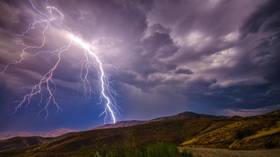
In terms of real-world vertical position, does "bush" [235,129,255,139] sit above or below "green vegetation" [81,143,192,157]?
above

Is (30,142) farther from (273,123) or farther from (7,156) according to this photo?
(273,123)

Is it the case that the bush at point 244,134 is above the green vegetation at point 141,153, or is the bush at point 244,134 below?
above

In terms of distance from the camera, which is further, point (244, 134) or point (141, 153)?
point (244, 134)

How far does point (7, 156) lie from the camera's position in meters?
78.0

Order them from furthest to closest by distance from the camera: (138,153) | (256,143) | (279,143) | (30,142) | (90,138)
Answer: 1. (30,142)
2. (90,138)
3. (256,143)
4. (279,143)
5. (138,153)

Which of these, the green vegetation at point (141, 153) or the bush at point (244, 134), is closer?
the green vegetation at point (141, 153)

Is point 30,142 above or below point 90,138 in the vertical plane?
above


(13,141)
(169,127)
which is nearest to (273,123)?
(169,127)

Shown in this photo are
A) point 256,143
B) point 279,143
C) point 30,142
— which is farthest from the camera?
point 30,142

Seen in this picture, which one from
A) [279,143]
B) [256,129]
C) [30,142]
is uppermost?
[30,142]

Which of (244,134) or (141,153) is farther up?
(244,134)

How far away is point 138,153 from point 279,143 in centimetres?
2253

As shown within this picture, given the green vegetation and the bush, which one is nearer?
the green vegetation

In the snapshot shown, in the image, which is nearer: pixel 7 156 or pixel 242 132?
pixel 242 132
